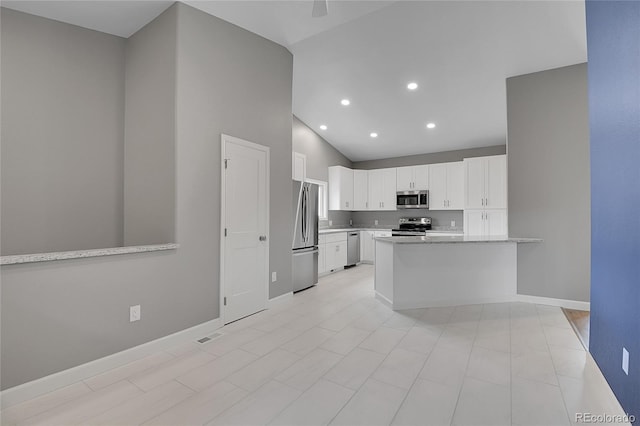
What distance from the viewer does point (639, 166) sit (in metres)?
1.56

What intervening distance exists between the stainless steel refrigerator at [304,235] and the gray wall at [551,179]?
292 centimetres

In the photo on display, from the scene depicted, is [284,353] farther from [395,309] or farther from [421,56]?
[421,56]

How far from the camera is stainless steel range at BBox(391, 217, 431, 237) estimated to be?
22.5ft

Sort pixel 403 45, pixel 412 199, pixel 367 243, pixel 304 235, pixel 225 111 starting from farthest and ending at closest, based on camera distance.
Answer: pixel 367 243 < pixel 412 199 < pixel 304 235 < pixel 403 45 < pixel 225 111

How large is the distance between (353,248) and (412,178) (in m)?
2.15

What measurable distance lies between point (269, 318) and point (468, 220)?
4.43 metres

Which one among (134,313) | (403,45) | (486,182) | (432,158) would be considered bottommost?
(134,313)

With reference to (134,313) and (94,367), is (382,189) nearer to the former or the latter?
(134,313)

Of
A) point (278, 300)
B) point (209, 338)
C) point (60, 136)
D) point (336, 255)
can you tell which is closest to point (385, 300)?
point (278, 300)

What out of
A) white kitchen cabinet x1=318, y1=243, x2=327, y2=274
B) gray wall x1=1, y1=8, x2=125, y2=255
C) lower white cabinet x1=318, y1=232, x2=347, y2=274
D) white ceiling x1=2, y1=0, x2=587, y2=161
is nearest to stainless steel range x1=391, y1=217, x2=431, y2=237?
lower white cabinet x1=318, y1=232, x2=347, y2=274

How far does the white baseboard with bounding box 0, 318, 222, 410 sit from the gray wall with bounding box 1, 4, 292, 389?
45 mm

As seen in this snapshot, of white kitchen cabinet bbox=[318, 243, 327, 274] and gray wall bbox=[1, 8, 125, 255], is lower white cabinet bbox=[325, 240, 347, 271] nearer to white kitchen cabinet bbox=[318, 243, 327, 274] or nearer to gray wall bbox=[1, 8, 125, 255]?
white kitchen cabinet bbox=[318, 243, 327, 274]

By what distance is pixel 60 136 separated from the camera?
298 cm

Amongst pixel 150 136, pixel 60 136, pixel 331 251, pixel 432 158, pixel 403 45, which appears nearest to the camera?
pixel 60 136
